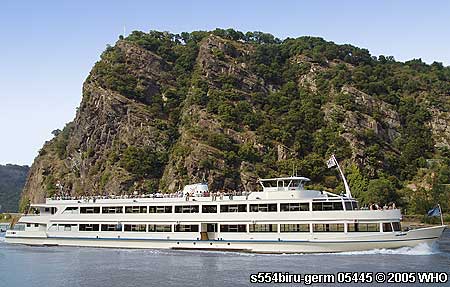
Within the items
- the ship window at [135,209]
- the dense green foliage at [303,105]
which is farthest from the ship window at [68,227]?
the dense green foliage at [303,105]

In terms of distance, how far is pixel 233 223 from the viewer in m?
54.2

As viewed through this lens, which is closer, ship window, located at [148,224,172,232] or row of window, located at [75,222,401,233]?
row of window, located at [75,222,401,233]

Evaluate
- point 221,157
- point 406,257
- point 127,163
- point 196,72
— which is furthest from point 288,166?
point 406,257

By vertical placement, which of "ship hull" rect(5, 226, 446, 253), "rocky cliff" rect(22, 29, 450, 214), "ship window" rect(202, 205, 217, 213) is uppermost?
"rocky cliff" rect(22, 29, 450, 214)

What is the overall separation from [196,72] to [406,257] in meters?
117

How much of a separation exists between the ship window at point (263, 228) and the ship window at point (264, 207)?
1530 millimetres

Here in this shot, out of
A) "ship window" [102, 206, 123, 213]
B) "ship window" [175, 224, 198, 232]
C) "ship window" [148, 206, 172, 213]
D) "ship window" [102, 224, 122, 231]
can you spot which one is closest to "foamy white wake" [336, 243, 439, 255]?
"ship window" [175, 224, 198, 232]

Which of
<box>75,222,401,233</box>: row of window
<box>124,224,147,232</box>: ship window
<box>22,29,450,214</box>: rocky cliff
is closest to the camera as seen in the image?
<box>75,222,401,233</box>: row of window

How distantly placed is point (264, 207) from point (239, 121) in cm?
8482

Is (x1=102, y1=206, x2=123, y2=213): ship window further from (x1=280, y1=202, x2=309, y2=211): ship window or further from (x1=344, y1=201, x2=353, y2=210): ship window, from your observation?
(x1=344, y1=201, x2=353, y2=210): ship window

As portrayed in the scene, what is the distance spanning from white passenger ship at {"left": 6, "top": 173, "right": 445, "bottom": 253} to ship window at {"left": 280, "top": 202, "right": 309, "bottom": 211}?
3.9 inches

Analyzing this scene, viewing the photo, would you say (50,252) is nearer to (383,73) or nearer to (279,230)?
(279,230)

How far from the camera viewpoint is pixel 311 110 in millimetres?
140375

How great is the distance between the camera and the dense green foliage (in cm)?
12238
